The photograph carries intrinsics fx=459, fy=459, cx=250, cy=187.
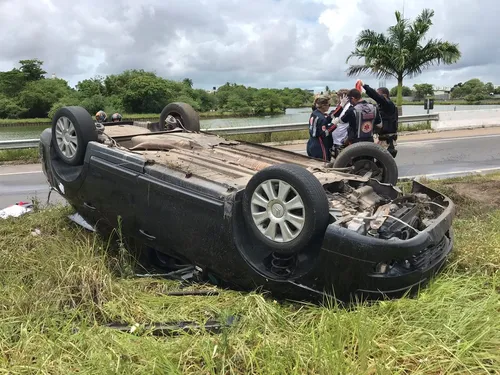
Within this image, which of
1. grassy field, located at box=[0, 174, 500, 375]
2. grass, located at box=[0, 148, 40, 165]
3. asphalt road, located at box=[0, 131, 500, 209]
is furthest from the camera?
grass, located at box=[0, 148, 40, 165]

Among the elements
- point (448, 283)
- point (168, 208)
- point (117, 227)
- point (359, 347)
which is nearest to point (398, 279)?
point (448, 283)

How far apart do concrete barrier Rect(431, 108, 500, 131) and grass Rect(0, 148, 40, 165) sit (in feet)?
49.2

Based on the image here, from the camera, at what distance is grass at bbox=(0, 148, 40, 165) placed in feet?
40.4

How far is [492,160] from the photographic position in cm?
1130

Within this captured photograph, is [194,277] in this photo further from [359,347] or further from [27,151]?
[27,151]

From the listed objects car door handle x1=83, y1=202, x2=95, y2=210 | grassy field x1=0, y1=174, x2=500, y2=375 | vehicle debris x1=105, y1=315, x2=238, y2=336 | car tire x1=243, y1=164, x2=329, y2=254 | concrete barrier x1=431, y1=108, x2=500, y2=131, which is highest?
concrete barrier x1=431, y1=108, x2=500, y2=131

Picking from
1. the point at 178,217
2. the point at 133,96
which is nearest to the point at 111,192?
the point at 178,217

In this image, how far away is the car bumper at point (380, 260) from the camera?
2.88 meters

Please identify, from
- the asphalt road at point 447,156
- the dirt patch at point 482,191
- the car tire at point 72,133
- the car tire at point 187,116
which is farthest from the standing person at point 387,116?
the car tire at point 72,133

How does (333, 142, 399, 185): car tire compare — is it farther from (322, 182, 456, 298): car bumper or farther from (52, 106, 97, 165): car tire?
(52, 106, 97, 165): car tire

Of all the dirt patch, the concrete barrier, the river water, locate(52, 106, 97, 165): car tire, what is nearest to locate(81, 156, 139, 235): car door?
locate(52, 106, 97, 165): car tire

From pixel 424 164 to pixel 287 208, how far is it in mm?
8772

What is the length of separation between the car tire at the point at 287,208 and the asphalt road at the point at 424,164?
4420 millimetres

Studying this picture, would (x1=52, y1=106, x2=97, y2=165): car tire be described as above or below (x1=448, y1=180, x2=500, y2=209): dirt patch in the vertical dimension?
above
